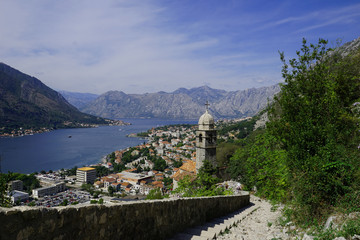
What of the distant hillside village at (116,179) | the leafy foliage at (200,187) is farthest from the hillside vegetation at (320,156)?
the distant hillside village at (116,179)

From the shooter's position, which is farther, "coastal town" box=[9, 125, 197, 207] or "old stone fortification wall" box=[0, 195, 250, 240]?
"coastal town" box=[9, 125, 197, 207]

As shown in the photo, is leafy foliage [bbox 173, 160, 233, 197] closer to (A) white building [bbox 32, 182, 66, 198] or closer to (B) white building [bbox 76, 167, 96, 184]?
(A) white building [bbox 32, 182, 66, 198]

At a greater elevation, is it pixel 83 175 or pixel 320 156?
pixel 320 156

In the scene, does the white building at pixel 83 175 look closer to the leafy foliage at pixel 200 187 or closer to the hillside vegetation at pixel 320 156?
the leafy foliage at pixel 200 187

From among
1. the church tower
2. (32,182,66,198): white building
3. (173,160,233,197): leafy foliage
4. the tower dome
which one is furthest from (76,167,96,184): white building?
(173,160,233,197): leafy foliage

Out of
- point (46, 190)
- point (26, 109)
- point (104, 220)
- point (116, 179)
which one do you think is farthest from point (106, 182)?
point (26, 109)

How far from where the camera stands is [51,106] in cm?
18338

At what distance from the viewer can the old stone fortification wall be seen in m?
1.76

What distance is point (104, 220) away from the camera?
2.54 metres

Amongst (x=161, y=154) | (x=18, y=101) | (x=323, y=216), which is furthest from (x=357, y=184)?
(x=18, y=101)

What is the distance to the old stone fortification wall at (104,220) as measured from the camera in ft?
5.78

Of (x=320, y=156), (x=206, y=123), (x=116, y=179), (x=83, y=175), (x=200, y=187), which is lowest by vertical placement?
(x=116, y=179)

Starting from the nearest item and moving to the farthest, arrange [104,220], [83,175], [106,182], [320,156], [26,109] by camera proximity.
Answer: [104,220] → [320,156] → [83,175] → [106,182] → [26,109]

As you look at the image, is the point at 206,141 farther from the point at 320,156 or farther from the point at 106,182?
the point at 106,182
